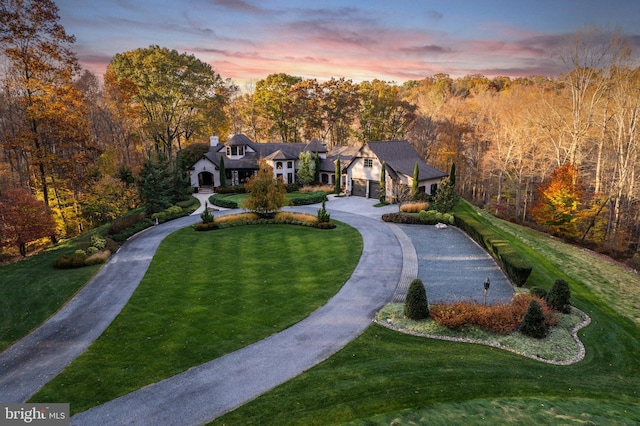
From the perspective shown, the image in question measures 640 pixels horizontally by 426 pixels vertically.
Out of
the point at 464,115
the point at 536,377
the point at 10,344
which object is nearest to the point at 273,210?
the point at 10,344

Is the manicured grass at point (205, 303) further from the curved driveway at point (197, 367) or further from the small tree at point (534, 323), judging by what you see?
the small tree at point (534, 323)

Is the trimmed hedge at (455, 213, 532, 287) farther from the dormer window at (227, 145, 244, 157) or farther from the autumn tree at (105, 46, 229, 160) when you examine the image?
the autumn tree at (105, 46, 229, 160)

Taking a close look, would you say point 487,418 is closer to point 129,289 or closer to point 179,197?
point 129,289

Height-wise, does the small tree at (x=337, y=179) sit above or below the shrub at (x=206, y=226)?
above

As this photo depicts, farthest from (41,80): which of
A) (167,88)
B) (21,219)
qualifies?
(167,88)

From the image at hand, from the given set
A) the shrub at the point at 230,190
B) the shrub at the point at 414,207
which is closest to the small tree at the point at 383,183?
the shrub at the point at 414,207

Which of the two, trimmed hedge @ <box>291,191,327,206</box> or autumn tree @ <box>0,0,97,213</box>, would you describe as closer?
autumn tree @ <box>0,0,97,213</box>

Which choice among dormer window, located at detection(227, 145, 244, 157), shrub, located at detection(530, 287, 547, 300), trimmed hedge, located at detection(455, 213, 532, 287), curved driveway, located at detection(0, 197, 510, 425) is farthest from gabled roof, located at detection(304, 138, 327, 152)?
shrub, located at detection(530, 287, 547, 300)

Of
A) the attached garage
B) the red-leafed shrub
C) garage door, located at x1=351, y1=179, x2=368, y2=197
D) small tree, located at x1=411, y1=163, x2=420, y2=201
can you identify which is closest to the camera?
the red-leafed shrub
